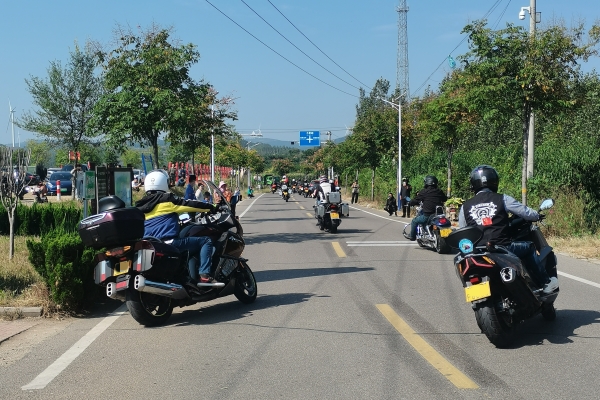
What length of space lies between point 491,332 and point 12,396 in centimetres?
423

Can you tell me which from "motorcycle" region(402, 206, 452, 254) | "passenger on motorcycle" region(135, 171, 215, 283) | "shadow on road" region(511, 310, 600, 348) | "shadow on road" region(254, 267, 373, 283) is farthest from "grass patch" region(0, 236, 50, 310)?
"motorcycle" region(402, 206, 452, 254)

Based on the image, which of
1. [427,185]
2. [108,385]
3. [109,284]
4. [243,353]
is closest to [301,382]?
[243,353]

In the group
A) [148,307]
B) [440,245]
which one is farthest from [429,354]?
[440,245]

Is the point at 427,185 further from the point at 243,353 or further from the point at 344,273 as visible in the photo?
the point at 243,353

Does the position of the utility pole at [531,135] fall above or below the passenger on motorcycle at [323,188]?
above

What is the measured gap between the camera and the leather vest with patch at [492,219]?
710cm

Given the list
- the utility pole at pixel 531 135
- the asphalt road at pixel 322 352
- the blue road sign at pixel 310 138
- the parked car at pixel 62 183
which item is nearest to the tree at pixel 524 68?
the utility pole at pixel 531 135

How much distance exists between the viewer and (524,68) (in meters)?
17.7

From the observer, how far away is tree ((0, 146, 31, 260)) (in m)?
13.4

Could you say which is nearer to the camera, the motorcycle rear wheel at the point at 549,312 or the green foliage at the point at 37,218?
the motorcycle rear wheel at the point at 549,312

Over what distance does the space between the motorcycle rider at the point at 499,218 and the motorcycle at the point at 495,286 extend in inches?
5.8

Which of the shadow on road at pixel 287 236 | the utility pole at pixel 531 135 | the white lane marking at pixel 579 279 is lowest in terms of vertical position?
the shadow on road at pixel 287 236

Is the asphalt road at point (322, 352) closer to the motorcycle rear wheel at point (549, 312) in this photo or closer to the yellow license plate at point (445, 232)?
the motorcycle rear wheel at point (549, 312)

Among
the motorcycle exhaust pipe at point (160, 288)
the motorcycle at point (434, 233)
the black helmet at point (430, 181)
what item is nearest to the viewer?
the motorcycle exhaust pipe at point (160, 288)
